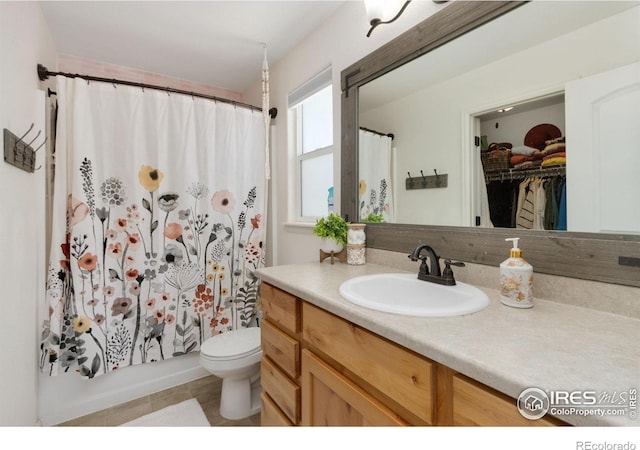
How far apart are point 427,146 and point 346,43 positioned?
33.8 inches

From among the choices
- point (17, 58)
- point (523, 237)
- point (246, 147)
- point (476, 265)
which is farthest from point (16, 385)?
point (523, 237)

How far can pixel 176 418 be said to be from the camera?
1688 millimetres

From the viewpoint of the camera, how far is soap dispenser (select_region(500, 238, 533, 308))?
0.82 meters

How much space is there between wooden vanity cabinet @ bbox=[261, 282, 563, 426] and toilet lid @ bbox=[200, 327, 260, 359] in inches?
15.3

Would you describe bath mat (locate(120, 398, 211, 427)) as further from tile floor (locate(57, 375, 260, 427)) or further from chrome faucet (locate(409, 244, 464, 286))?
chrome faucet (locate(409, 244, 464, 286))

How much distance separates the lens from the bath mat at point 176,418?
1.63 meters

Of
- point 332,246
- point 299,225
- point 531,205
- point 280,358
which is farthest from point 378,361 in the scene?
point 299,225

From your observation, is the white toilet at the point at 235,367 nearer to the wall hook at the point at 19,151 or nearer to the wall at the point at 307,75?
the wall at the point at 307,75

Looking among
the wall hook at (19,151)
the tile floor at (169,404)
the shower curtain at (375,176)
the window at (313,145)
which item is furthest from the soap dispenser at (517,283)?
the wall hook at (19,151)

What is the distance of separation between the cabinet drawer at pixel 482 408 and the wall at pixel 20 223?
1.59m

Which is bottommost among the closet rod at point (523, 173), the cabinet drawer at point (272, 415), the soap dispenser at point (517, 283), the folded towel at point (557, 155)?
the cabinet drawer at point (272, 415)

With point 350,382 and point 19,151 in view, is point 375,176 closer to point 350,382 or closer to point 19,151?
point 350,382

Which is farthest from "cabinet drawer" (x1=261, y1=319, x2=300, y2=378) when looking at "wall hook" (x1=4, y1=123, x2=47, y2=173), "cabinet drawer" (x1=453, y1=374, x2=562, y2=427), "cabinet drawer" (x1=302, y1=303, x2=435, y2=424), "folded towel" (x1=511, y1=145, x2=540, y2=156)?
"wall hook" (x1=4, y1=123, x2=47, y2=173)
